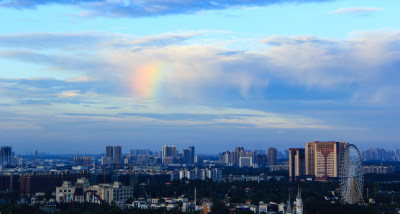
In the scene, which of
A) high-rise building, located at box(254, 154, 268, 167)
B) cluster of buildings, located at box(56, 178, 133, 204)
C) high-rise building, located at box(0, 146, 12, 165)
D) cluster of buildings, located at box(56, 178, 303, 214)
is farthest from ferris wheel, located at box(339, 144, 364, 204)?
high-rise building, located at box(0, 146, 12, 165)

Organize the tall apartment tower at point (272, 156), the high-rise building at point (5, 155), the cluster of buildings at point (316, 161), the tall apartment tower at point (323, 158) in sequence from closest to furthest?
the cluster of buildings at point (316, 161), the tall apartment tower at point (323, 158), the high-rise building at point (5, 155), the tall apartment tower at point (272, 156)

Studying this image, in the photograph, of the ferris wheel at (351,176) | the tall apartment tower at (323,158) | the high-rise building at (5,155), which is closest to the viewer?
the ferris wheel at (351,176)

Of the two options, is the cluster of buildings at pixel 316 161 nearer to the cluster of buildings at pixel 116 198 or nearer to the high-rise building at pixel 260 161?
the cluster of buildings at pixel 116 198

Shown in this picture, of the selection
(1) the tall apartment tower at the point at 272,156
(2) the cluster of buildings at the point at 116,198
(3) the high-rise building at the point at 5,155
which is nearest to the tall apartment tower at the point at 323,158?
(2) the cluster of buildings at the point at 116,198

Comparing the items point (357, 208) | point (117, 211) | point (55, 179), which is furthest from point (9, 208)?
point (55, 179)

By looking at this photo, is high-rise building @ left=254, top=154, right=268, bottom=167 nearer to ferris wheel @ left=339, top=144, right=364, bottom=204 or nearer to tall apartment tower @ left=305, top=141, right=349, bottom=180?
tall apartment tower @ left=305, top=141, right=349, bottom=180

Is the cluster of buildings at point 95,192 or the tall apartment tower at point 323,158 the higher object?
the tall apartment tower at point 323,158
